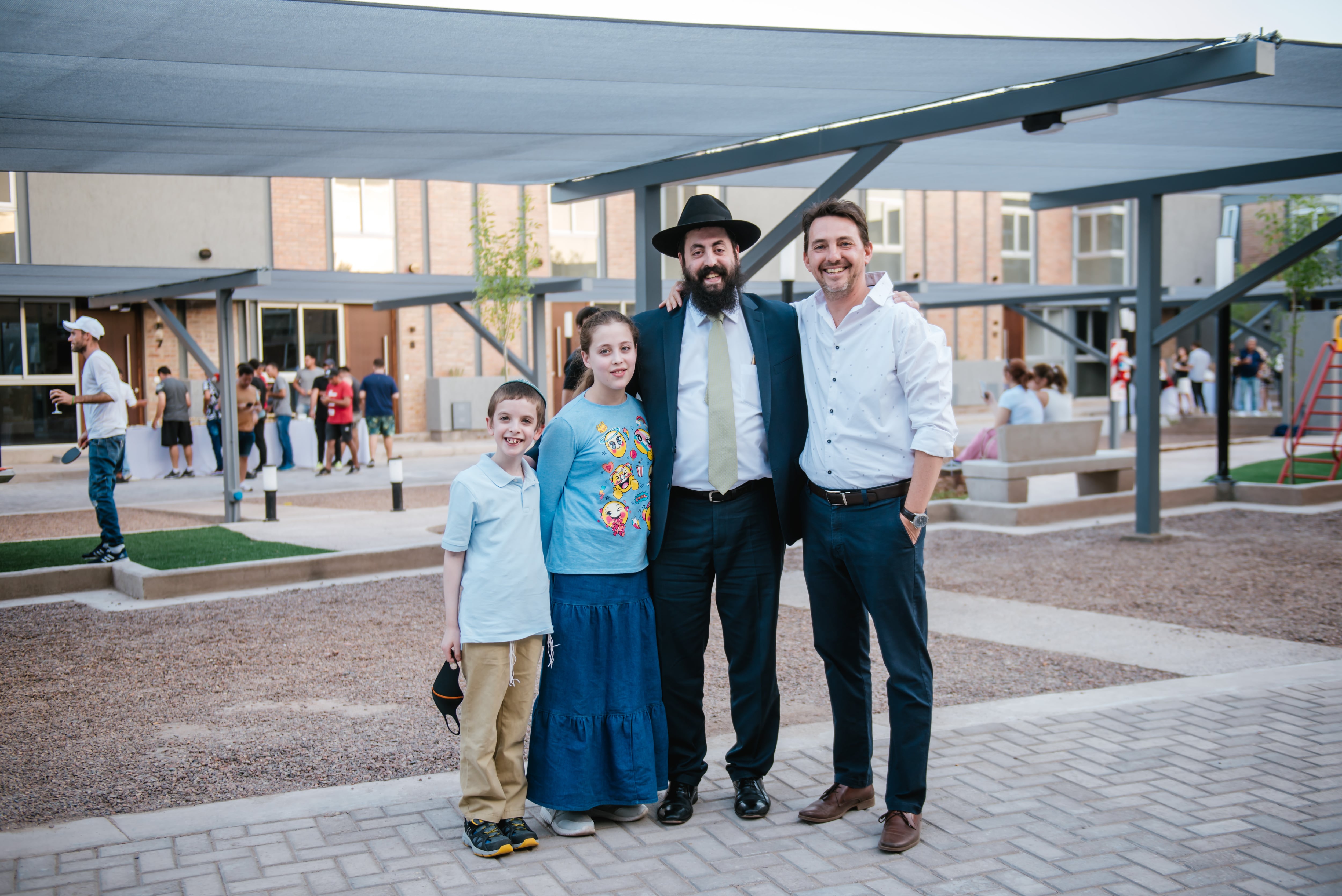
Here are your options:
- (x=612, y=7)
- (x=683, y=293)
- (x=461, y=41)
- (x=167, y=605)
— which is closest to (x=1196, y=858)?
(x=683, y=293)

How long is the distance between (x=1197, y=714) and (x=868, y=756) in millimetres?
1828

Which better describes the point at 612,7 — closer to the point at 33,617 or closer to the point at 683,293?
the point at 683,293

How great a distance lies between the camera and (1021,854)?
3.52m

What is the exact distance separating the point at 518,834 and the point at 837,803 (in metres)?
1.06

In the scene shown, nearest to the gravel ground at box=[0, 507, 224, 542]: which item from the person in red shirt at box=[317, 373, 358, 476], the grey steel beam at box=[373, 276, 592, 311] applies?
the person in red shirt at box=[317, 373, 358, 476]

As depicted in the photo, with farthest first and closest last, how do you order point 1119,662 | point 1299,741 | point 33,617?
point 33,617 < point 1119,662 < point 1299,741

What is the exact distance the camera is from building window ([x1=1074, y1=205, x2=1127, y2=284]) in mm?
34906

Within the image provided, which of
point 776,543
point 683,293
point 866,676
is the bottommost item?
point 866,676

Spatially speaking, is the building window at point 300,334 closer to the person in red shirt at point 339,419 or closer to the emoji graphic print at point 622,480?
the person in red shirt at point 339,419

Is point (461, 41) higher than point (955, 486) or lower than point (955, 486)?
higher

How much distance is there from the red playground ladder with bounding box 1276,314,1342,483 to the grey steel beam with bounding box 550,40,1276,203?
28.4ft

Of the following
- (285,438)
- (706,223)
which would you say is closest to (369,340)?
(285,438)

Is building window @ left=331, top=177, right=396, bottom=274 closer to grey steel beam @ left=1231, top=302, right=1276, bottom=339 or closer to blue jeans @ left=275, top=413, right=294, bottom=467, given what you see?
blue jeans @ left=275, top=413, right=294, bottom=467

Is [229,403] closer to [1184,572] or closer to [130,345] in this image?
[1184,572]
